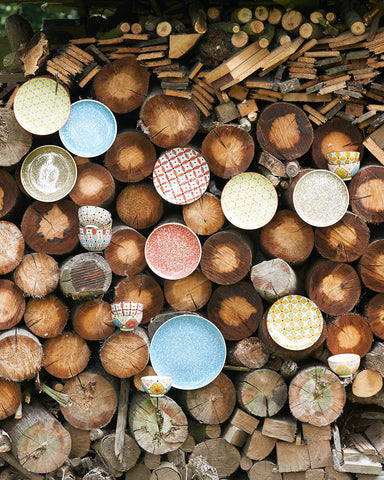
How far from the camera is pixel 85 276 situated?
3.89 m

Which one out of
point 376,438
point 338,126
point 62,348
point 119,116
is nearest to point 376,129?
point 338,126

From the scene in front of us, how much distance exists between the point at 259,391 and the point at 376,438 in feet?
3.64

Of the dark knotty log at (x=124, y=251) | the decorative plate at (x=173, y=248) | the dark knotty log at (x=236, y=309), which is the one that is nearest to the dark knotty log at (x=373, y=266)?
the dark knotty log at (x=236, y=309)

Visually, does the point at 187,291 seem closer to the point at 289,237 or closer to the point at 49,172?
the point at 289,237

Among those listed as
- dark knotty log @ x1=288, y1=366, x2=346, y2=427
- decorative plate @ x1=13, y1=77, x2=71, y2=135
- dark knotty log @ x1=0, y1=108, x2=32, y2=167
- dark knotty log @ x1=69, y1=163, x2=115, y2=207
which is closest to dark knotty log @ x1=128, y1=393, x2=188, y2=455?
dark knotty log @ x1=288, y1=366, x2=346, y2=427

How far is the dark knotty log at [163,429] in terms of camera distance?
162 inches

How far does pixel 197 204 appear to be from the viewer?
4.05 meters

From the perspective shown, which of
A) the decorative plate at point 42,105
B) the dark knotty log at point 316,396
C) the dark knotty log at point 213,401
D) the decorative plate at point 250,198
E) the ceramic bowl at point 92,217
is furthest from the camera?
the dark knotty log at point 213,401

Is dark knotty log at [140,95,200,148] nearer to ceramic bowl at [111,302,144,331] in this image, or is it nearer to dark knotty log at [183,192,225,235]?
dark knotty log at [183,192,225,235]

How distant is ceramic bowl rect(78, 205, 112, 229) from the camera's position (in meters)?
3.76

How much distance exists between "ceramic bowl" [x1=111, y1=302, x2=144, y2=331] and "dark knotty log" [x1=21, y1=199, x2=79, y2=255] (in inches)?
22.8

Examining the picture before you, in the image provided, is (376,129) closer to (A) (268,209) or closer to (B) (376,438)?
(A) (268,209)

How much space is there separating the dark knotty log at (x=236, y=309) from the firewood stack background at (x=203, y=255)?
0.01m

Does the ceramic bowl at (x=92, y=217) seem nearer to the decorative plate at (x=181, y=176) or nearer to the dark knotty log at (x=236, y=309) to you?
the decorative plate at (x=181, y=176)
